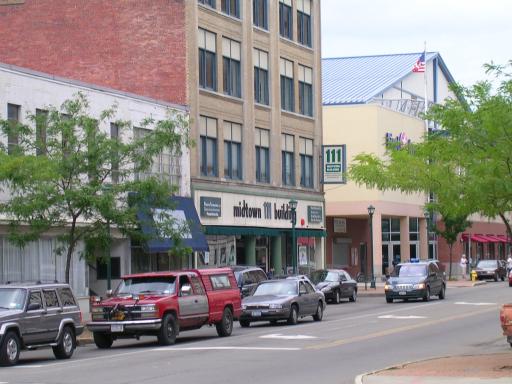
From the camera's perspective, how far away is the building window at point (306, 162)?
59031mm

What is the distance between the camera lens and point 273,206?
55.2m

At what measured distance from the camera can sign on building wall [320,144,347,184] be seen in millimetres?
60497

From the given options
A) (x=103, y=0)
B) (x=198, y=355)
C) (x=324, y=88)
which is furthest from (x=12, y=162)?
(x=324, y=88)

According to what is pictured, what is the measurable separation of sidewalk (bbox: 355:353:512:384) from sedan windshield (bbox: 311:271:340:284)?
85.1 feet

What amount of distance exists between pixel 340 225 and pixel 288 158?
1936 cm

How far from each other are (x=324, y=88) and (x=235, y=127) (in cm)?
3152

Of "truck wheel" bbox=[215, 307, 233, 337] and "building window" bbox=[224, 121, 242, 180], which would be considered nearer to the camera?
"truck wheel" bbox=[215, 307, 233, 337]

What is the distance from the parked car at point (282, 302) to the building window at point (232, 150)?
1638 cm

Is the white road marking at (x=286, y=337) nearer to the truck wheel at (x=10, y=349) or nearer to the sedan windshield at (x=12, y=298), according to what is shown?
the sedan windshield at (x=12, y=298)

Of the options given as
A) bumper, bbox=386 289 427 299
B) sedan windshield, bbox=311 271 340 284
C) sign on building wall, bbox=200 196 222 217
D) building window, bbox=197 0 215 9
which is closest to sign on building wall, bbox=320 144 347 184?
sign on building wall, bbox=200 196 222 217

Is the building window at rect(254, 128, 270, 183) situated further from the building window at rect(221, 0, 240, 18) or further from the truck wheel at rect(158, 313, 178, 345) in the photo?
the truck wheel at rect(158, 313, 178, 345)

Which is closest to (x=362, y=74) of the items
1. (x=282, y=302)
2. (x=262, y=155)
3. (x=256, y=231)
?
(x=262, y=155)

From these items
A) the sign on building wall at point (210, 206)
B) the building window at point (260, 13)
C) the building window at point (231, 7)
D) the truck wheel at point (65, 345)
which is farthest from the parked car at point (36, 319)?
the building window at point (260, 13)

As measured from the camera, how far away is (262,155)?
5469cm
